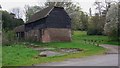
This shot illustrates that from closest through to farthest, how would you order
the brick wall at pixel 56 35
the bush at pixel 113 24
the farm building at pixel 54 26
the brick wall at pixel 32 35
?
the brick wall at pixel 56 35 → the farm building at pixel 54 26 → the bush at pixel 113 24 → the brick wall at pixel 32 35

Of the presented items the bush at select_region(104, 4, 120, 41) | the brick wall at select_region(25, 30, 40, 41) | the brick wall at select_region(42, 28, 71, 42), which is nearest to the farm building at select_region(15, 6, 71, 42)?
the brick wall at select_region(42, 28, 71, 42)

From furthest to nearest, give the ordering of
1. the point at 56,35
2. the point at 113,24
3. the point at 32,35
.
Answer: the point at 32,35
the point at 113,24
the point at 56,35

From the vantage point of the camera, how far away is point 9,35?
42750mm

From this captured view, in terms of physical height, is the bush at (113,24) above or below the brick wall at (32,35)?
above

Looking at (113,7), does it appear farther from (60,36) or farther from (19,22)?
(19,22)

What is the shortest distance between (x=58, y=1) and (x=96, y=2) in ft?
52.9

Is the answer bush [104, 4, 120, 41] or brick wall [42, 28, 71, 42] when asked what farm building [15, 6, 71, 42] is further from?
bush [104, 4, 120, 41]

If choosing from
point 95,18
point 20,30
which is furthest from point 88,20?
point 20,30

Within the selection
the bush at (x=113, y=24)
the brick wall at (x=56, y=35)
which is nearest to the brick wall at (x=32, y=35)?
the brick wall at (x=56, y=35)

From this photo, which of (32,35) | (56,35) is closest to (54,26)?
(56,35)

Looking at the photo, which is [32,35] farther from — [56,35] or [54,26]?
[56,35]

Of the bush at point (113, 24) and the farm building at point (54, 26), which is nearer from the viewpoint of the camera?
the farm building at point (54, 26)

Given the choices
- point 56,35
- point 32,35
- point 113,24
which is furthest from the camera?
point 32,35

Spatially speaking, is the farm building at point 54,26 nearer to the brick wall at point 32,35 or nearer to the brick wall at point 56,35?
the brick wall at point 56,35
